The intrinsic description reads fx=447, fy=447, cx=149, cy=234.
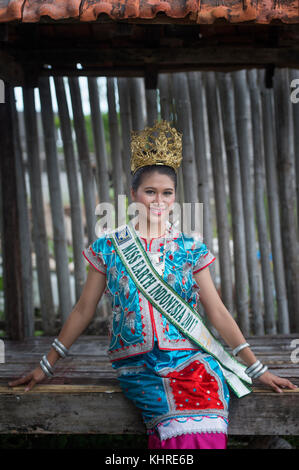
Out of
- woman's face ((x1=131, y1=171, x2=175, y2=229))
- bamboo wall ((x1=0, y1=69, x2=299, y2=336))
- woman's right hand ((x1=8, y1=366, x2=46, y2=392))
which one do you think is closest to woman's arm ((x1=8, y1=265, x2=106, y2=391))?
woman's right hand ((x1=8, y1=366, x2=46, y2=392))

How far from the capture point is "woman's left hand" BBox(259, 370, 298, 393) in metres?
2.23

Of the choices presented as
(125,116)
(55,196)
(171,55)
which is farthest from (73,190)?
A: (171,55)

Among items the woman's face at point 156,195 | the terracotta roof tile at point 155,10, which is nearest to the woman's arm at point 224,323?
the woman's face at point 156,195

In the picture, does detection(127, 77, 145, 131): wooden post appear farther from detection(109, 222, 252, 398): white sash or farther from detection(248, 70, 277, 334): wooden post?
detection(109, 222, 252, 398): white sash

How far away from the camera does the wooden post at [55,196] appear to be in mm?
3667

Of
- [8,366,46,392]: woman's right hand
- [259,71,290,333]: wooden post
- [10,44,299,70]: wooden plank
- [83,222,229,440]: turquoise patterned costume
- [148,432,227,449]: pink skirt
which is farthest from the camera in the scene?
[259,71,290,333]: wooden post

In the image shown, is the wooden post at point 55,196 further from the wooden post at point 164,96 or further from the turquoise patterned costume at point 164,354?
the turquoise patterned costume at point 164,354

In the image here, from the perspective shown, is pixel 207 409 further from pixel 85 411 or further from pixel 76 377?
pixel 76 377

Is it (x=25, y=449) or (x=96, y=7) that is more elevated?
(x=96, y=7)

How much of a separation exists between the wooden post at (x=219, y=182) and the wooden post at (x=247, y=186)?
0.55ft

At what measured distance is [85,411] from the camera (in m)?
2.37
